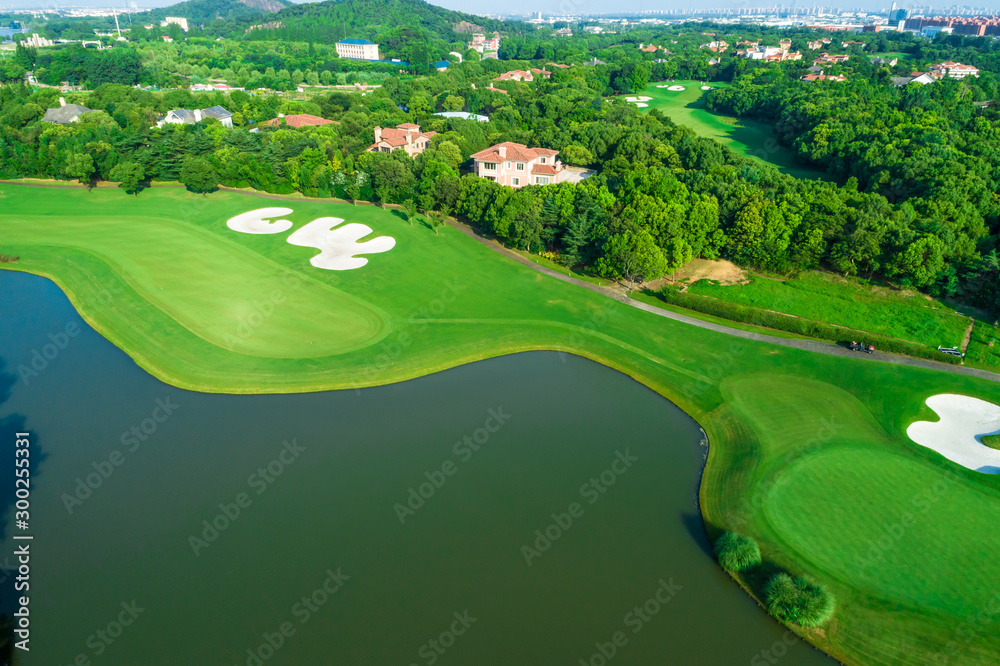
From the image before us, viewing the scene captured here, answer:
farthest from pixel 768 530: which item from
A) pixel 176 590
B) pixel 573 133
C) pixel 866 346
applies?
pixel 573 133

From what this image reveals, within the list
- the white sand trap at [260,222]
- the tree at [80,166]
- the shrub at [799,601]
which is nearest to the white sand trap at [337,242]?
the white sand trap at [260,222]

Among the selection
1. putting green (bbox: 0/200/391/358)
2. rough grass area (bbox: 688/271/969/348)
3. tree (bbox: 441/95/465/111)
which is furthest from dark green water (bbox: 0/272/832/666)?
tree (bbox: 441/95/465/111)

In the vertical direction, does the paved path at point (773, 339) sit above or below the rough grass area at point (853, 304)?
below

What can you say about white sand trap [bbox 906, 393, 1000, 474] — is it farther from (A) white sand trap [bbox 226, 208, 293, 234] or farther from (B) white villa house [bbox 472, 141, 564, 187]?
(A) white sand trap [bbox 226, 208, 293, 234]

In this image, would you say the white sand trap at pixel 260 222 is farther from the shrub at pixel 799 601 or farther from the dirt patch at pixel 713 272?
the shrub at pixel 799 601

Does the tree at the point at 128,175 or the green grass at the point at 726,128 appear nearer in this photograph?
the tree at the point at 128,175

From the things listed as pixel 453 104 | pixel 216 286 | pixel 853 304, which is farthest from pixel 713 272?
pixel 453 104

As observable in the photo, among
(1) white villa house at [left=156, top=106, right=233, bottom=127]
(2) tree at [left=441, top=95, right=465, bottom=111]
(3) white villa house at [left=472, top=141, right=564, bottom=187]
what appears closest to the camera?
(3) white villa house at [left=472, top=141, right=564, bottom=187]
